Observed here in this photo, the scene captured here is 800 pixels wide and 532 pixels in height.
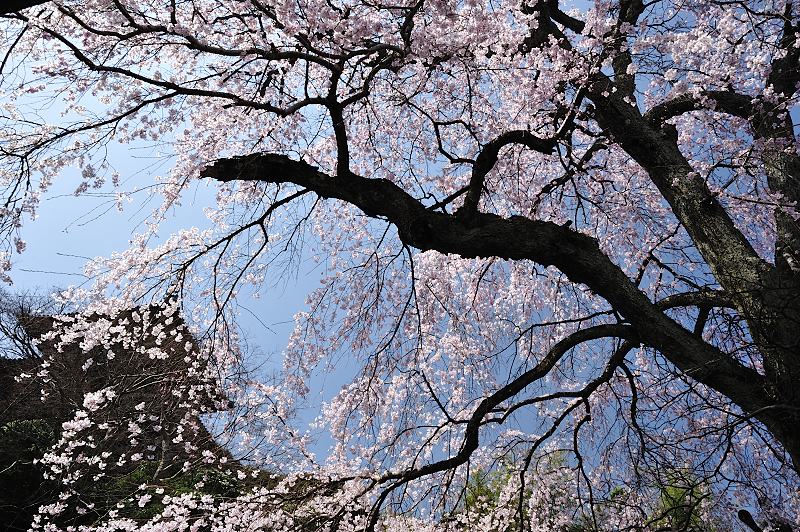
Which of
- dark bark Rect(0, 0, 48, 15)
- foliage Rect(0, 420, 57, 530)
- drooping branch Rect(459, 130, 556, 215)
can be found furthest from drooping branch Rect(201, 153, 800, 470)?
foliage Rect(0, 420, 57, 530)

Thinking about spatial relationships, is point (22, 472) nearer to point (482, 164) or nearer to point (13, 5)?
point (482, 164)

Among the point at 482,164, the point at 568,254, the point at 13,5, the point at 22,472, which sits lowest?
the point at 13,5

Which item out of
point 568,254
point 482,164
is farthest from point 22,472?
point 568,254

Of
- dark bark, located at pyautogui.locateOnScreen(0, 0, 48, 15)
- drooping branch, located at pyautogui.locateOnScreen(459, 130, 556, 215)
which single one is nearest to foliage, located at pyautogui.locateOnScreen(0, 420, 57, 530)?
drooping branch, located at pyautogui.locateOnScreen(459, 130, 556, 215)

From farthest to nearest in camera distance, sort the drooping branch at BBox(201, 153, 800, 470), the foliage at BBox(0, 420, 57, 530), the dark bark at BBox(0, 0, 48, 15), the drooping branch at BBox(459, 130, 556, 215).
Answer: the foliage at BBox(0, 420, 57, 530) → the drooping branch at BBox(459, 130, 556, 215) → the drooping branch at BBox(201, 153, 800, 470) → the dark bark at BBox(0, 0, 48, 15)

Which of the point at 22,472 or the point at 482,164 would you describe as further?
the point at 22,472

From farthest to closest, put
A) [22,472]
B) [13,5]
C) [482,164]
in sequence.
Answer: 1. [22,472]
2. [482,164]
3. [13,5]

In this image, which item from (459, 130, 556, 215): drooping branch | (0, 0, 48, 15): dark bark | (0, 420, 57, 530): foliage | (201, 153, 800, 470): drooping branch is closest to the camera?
(0, 0, 48, 15): dark bark

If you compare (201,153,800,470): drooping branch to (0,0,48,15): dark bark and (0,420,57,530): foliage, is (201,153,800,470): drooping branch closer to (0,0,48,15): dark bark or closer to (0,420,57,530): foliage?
(0,0,48,15): dark bark

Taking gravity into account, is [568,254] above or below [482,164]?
below

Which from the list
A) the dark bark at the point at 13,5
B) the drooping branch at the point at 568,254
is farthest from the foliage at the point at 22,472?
the dark bark at the point at 13,5

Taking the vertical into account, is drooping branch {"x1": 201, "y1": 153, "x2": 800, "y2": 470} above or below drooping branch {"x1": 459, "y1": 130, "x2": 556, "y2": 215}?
below

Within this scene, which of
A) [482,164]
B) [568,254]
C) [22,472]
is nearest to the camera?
[568,254]

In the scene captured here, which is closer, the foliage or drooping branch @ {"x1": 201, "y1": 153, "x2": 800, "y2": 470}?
drooping branch @ {"x1": 201, "y1": 153, "x2": 800, "y2": 470}
